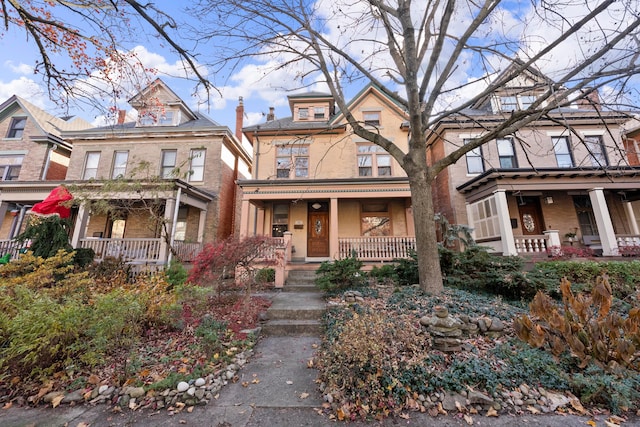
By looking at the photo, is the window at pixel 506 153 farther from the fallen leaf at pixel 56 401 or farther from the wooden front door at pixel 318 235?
the fallen leaf at pixel 56 401

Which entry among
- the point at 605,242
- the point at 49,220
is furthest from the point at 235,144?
the point at 605,242

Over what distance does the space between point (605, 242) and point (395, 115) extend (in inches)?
387

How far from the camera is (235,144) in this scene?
561 inches

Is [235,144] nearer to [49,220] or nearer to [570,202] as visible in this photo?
[49,220]

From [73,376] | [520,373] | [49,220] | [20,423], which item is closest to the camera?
[20,423]

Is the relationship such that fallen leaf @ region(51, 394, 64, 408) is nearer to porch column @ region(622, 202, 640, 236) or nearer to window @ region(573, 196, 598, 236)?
window @ region(573, 196, 598, 236)

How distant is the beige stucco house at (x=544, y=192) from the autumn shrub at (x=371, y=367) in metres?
8.21

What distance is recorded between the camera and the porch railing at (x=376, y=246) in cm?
1007

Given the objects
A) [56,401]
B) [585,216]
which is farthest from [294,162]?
[585,216]

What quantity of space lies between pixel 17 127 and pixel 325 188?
18.2 m

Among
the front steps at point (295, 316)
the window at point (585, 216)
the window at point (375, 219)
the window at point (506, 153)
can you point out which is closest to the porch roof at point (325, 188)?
the window at point (375, 219)

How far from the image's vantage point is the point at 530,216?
1184cm

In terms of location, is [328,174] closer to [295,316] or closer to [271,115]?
[271,115]

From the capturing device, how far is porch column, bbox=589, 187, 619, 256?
30.2ft
